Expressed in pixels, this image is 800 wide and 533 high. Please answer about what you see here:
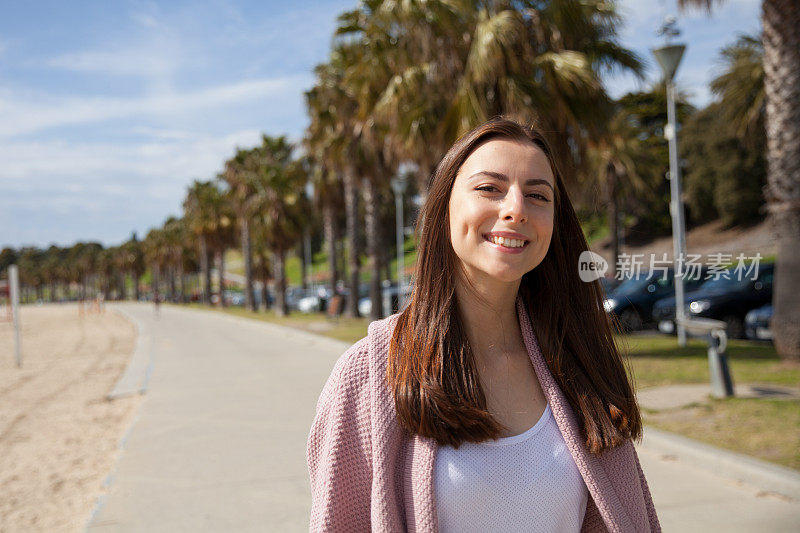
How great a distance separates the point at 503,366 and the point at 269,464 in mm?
4934

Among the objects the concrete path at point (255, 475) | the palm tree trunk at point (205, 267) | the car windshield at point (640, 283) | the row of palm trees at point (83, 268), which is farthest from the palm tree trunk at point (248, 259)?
the row of palm trees at point (83, 268)

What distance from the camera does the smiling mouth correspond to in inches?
65.2

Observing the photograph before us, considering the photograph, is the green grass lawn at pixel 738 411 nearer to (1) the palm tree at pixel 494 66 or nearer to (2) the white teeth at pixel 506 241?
(2) the white teeth at pixel 506 241

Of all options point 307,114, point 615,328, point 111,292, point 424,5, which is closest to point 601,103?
point 424,5

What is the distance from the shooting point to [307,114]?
26.1 metres

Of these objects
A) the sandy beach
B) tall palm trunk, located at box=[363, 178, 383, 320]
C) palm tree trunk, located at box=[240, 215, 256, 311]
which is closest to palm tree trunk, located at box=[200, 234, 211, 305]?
palm tree trunk, located at box=[240, 215, 256, 311]

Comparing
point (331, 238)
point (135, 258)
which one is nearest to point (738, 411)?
point (331, 238)

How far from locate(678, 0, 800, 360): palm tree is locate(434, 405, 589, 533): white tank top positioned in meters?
9.44

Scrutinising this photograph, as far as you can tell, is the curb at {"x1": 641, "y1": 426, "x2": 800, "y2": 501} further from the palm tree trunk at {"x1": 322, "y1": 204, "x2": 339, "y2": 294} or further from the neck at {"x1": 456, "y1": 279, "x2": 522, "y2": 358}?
the palm tree trunk at {"x1": 322, "y1": 204, "x2": 339, "y2": 294}

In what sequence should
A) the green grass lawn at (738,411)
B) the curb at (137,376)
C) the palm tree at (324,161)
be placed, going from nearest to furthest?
the green grass lawn at (738,411), the curb at (137,376), the palm tree at (324,161)

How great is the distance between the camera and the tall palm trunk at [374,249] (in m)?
22.8

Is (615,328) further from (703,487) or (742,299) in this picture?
(742,299)

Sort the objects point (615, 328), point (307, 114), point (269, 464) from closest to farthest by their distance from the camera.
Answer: point (615, 328)
point (269, 464)
point (307, 114)

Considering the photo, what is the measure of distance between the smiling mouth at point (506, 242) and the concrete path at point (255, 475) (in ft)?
11.7
